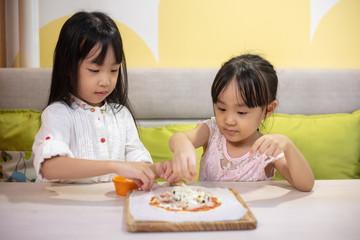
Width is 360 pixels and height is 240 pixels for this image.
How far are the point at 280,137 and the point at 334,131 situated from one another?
0.95m

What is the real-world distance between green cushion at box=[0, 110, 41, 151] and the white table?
781 millimetres

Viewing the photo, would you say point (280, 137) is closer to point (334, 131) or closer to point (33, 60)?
point (334, 131)

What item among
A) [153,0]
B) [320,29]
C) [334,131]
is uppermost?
[153,0]

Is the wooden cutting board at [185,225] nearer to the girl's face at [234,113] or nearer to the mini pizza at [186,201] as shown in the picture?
the mini pizza at [186,201]

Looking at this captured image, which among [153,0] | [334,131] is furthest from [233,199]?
[153,0]

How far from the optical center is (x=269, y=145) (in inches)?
43.1

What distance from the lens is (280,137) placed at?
1.15 m

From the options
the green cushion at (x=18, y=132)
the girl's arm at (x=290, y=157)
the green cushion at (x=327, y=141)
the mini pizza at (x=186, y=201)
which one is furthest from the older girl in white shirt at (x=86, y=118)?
the green cushion at (x=327, y=141)

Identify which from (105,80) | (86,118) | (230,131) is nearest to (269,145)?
(230,131)

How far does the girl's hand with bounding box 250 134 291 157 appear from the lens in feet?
3.53

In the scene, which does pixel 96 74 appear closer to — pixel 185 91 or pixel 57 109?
pixel 57 109

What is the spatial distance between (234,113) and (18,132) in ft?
3.99

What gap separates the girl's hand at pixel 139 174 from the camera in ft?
3.47

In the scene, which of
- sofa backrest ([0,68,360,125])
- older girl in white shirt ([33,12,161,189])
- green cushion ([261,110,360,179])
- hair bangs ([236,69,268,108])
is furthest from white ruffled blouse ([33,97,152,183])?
green cushion ([261,110,360,179])
